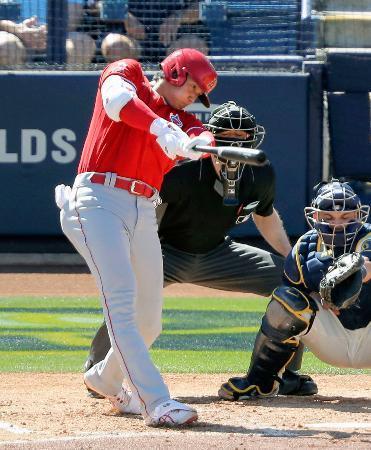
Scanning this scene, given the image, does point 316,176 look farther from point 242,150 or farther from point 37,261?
point 242,150

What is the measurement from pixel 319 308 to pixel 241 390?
1.83 ft

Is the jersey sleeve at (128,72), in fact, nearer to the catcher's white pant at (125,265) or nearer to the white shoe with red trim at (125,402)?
the catcher's white pant at (125,265)

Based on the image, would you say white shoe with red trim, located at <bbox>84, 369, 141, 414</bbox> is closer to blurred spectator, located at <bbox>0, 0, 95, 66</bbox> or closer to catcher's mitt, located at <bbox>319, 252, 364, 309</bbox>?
catcher's mitt, located at <bbox>319, 252, 364, 309</bbox>

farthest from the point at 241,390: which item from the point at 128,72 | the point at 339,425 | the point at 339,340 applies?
the point at 128,72

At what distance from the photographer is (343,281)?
4691 mm

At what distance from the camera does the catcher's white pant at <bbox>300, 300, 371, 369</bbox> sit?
16.5 ft

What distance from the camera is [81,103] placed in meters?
11.4

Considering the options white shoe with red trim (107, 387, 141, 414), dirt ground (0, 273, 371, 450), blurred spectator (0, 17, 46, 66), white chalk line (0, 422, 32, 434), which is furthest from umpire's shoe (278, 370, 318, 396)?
blurred spectator (0, 17, 46, 66)

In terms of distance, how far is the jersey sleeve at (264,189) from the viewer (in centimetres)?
570

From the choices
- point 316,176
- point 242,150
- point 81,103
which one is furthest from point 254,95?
point 242,150

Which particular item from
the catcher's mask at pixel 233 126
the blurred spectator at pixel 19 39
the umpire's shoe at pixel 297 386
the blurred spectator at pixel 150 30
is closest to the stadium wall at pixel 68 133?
the blurred spectator at pixel 19 39

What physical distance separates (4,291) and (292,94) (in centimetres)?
376

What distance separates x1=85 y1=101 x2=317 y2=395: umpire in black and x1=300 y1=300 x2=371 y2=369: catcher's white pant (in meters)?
0.77

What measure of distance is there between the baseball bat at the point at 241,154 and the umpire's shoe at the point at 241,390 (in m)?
1.53
